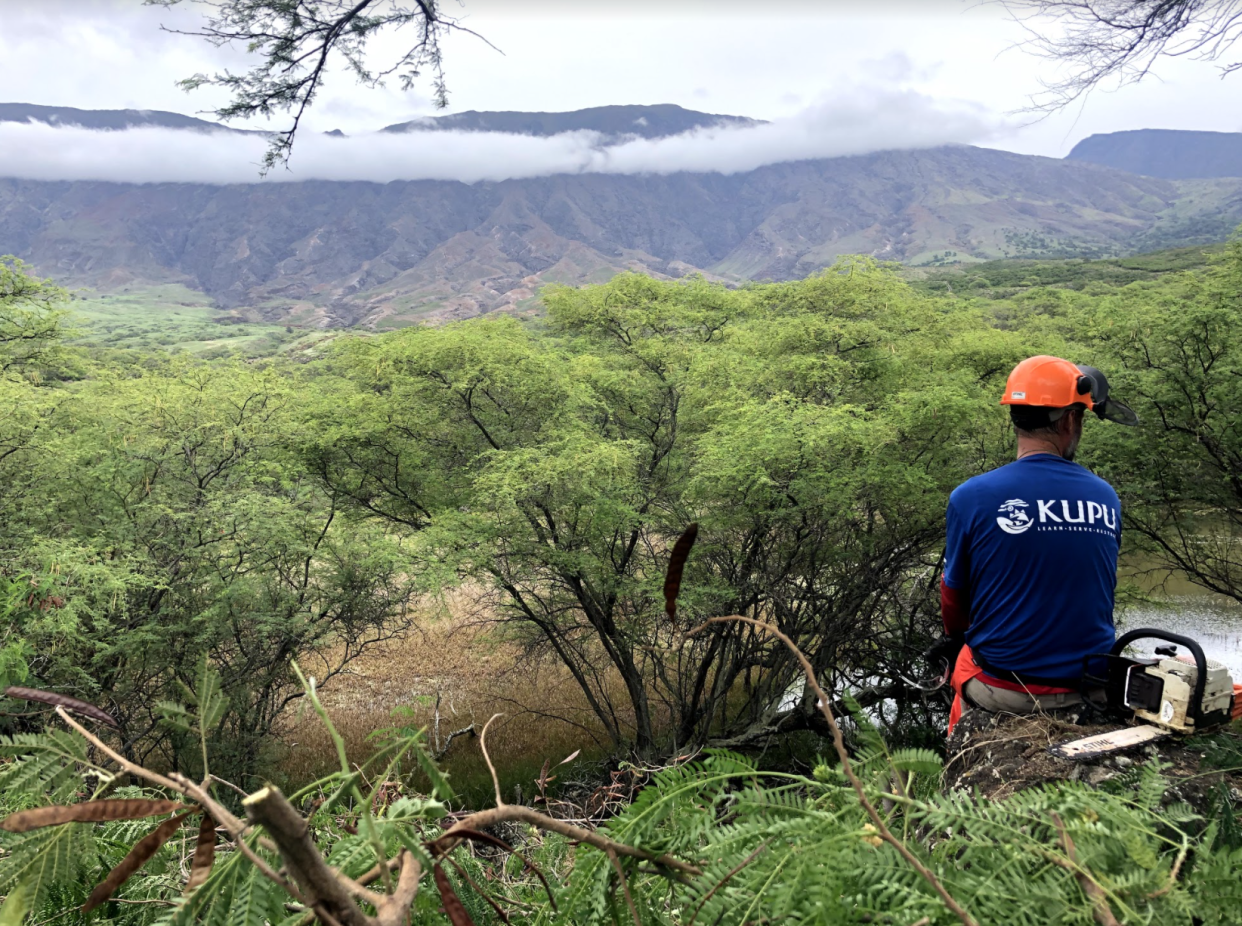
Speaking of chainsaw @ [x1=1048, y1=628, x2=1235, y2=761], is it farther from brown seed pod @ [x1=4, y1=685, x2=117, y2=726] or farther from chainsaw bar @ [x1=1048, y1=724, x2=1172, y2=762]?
brown seed pod @ [x1=4, y1=685, x2=117, y2=726]

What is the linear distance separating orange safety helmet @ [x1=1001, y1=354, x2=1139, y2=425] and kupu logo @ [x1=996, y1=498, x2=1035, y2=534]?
1.20 feet

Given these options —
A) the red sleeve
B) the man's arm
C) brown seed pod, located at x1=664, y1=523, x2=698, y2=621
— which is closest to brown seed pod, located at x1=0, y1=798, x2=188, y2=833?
brown seed pod, located at x1=664, y1=523, x2=698, y2=621

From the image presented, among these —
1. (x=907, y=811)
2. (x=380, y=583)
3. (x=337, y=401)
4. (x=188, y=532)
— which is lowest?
(x=380, y=583)

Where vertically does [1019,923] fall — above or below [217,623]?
above

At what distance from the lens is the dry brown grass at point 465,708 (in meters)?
12.1

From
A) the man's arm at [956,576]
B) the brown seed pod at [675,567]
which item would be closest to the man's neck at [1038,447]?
the man's arm at [956,576]

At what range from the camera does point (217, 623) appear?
28.7 ft

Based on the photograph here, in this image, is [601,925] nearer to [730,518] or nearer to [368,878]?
[368,878]

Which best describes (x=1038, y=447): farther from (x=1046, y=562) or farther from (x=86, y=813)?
(x=86, y=813)

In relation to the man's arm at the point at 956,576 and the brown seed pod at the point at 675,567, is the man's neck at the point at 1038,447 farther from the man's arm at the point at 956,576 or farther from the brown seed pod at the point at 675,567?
the brown seed pod at the point at 675,567

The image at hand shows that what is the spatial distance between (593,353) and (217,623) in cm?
693

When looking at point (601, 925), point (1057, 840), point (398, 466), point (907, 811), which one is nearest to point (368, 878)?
point (601, 925)

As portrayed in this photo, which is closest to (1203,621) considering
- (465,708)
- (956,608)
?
(465,708)

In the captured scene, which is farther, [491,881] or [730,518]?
[730,518]
